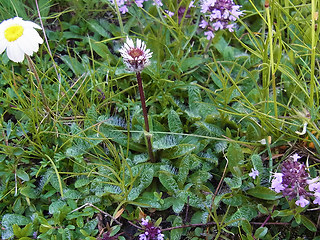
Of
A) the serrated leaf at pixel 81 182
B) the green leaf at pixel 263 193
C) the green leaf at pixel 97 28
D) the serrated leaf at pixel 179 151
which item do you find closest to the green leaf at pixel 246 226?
the green leaf at pixel 263 193

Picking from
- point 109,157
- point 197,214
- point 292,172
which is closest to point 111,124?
point 109,157

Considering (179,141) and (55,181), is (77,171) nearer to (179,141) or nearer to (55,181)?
(55,181)

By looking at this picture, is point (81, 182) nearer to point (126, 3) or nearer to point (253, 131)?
point (253, 131)

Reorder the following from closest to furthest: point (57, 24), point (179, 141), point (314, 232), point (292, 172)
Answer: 1. point (292, 172)
2. point (314, 232)
3. point (179, 141)
4. point (57, 24)

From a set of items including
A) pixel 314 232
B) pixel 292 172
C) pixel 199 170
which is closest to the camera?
pixel 292 172

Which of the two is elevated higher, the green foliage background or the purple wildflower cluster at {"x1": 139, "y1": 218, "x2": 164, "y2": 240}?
the green foliage background

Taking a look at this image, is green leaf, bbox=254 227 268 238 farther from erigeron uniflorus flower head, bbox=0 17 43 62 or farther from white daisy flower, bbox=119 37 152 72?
erigeron uniflorus flower head, bbox=0 17 43 62

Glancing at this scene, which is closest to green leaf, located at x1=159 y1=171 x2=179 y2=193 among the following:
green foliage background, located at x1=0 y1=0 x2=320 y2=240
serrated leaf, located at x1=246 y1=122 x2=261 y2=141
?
green foliage background, located at x1=0 y1=0 x2=320 y2=240
